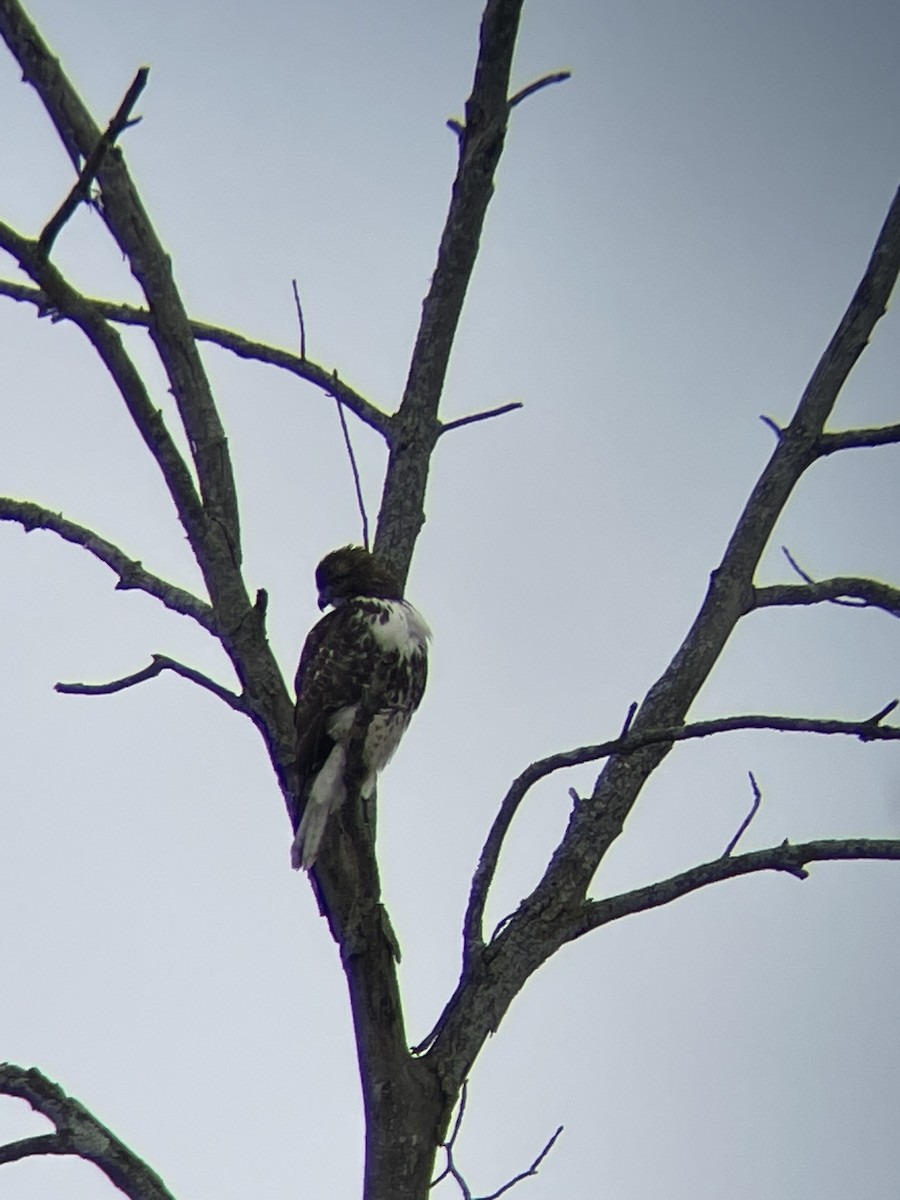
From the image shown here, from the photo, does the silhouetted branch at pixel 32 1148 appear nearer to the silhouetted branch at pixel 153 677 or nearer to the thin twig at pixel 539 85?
the silhouetted branch at pixel 153 677

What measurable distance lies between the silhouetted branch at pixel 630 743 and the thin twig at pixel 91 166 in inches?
62.9

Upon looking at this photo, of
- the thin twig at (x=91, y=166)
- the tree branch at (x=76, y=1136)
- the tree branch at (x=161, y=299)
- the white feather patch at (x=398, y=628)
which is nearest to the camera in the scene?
the thin twig at (x=91, y=166)

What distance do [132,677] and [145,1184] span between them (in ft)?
3.80

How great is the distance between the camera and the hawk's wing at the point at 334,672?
17.7 ft

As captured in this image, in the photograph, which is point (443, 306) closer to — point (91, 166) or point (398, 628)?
point (398, 628)

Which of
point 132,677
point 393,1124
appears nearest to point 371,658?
point 132,677

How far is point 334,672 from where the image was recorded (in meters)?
5.46

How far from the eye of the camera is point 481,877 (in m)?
3.94

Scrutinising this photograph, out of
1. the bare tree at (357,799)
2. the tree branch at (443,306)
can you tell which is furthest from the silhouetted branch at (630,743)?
the tree branch at (443,306)

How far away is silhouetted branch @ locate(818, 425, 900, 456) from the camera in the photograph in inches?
193

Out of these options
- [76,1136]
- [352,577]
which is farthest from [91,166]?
[352,577]

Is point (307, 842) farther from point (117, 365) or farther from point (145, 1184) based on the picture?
point (117, 365)

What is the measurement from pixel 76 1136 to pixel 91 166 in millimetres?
2070

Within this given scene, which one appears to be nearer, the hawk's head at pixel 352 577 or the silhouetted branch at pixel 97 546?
the silhouetted branch at pixel 97 546
